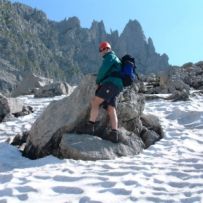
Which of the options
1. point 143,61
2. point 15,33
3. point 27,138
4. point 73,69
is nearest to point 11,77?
point 15,33

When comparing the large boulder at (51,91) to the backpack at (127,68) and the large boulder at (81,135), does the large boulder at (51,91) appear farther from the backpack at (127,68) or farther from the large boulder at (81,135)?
the backpack at (127,68)

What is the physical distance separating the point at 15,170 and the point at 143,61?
16523 cm

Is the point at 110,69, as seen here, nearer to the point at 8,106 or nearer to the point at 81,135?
the point at 81,135

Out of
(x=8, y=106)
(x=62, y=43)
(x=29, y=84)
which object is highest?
(x=62, y=43)

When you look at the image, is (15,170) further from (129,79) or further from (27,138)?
(129,79)

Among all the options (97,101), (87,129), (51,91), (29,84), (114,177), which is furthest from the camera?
(29,84)

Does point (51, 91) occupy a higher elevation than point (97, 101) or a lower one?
higher

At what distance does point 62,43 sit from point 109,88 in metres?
174

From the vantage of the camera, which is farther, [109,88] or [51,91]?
[51,91]

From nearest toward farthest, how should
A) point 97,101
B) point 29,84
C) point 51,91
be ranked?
1. point 97,101
2. point 51,91
3. point 29,84

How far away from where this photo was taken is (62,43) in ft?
600

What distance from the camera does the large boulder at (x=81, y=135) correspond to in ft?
33.0

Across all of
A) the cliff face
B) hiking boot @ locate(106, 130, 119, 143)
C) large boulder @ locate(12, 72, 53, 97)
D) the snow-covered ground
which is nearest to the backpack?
hiking boot @ locate(106, 130, 119, 143)

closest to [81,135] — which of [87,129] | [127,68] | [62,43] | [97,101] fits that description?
[87,129]
